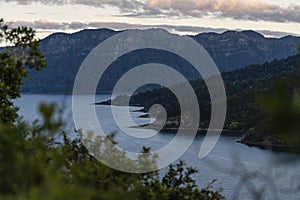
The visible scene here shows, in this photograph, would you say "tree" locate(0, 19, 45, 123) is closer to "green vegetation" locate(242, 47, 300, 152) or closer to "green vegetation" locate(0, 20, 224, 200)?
"green vegetation" locate(0, 20, 224, 200)

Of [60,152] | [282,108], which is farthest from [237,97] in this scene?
[282,108]

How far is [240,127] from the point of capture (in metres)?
112

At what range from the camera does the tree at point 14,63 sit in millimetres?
10453

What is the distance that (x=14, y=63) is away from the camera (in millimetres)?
10742

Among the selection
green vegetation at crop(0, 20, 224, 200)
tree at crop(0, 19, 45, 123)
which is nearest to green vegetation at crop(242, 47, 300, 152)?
green vegetation at crop(0, 20, 224, 200)

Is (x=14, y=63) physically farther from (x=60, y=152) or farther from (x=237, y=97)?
(x=237, y=97)

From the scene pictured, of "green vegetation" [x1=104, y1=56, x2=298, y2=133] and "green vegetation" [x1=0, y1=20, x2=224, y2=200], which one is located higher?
"green vegetation" [x1=0, y1=20, x2=224, y2=200]

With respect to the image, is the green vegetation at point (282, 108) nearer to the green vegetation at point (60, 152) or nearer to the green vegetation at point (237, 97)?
the green vegetation at point (60, 152)

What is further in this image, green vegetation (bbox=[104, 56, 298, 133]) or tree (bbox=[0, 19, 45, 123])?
green vegetation (bbox=[104, 56, 298, 133])

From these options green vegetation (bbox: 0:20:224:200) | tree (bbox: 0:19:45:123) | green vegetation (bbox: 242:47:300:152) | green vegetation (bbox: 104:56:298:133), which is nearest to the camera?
green vegetation (bbox: 242:47:300:152)

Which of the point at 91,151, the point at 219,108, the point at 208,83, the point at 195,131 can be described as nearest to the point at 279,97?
the point at 91,151

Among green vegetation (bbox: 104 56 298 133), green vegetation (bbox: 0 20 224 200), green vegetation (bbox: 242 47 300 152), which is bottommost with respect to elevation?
green vegetation (bbox: 104 56 298 133)

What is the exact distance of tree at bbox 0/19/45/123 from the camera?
10453mm

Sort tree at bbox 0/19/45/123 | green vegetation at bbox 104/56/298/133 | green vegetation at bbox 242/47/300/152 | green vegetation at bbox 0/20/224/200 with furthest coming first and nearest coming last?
green vegetation at bbox 104/56/298/133
tree at bbox 0/19/45/123
green vegetation at bbox 0/20/224/200
green vegetation at bbox 242/47/300/152
